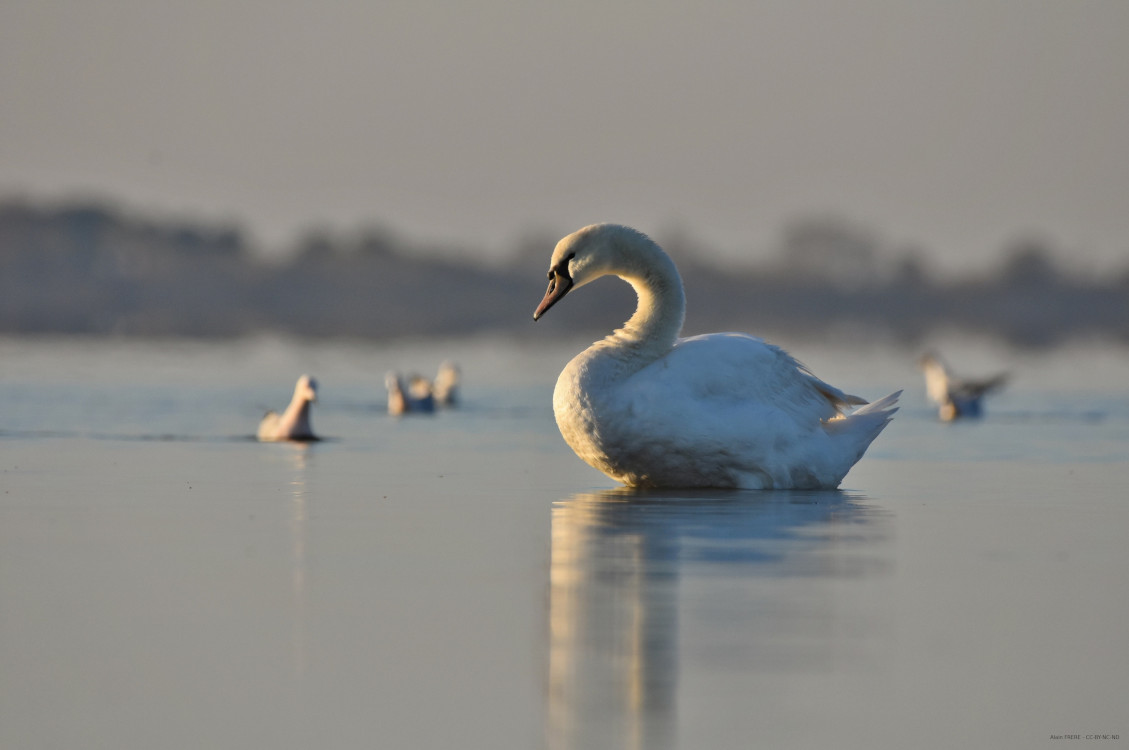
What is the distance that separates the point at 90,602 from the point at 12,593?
326mm

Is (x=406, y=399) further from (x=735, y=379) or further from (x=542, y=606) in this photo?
(x=542, y=606)

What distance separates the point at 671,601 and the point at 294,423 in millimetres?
7505

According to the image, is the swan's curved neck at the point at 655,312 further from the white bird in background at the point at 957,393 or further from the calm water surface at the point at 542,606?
the white bird in background at the point at 957,393

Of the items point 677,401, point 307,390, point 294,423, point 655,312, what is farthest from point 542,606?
point 307,390

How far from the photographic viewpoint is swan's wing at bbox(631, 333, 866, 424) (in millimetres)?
8555

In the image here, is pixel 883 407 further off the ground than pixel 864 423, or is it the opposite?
pixel 883 407

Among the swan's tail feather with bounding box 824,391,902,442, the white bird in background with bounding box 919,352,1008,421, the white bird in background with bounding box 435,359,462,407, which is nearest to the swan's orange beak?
the swan's tail feather with bounding box 824,391,902,442

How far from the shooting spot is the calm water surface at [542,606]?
12.7 feet

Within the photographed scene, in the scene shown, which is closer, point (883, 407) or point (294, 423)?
point (883, 407)

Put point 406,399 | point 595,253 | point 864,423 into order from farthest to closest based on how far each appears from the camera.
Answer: point 406,399 → point 864,423 → point 595,253

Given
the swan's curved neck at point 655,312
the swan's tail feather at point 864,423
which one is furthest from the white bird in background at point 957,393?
the swan's curved neck at point 655,312

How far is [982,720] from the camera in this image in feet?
12.8

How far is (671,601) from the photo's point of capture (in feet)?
16.7

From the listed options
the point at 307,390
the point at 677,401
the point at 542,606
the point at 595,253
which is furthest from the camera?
the point at 307,390
